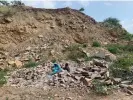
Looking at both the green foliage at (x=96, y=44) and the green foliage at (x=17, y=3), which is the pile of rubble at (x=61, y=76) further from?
the green foliage at (x=17, y=3)

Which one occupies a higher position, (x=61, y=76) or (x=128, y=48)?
(x=128, y=48)

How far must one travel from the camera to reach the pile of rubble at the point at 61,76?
8.76 metres

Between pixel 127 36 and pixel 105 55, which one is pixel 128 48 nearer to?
pixel 127 36

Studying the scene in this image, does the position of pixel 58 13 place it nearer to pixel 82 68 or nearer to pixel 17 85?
pixel 82 68

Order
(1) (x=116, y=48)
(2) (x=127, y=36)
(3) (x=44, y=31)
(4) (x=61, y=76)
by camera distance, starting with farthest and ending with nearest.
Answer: (2) (x=127, y=36) → (3) (x=44, y=31) → (1) (x=116, y=48) → (4) (x=61, y=76)

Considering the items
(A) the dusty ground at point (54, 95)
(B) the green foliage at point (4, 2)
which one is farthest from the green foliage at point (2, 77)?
(B) the green foliage at point (4, 2)

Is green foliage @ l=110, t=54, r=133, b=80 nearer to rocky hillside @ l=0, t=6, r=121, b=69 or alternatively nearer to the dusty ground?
the dusty ground

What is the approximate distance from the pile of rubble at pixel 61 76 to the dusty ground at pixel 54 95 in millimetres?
343

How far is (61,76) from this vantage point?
29.7 ft

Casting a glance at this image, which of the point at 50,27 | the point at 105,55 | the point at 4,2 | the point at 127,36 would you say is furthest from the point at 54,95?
the point at 4,2

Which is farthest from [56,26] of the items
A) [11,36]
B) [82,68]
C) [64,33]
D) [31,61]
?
[82,68]

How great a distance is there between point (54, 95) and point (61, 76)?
1071 mm

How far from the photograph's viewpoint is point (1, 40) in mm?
12609

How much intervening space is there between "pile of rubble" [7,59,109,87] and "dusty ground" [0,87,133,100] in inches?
13.5
